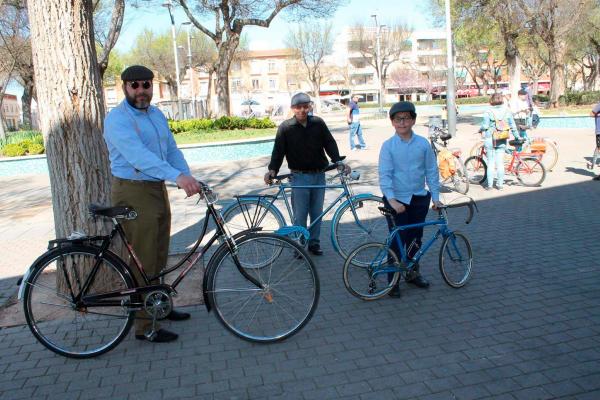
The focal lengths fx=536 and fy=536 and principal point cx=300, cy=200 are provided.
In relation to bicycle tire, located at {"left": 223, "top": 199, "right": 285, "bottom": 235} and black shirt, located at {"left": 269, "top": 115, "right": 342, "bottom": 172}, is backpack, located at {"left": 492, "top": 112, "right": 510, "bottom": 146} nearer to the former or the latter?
black shirt, located at {"left": 269, "top": 115, "right": 342, "bottom": 172}

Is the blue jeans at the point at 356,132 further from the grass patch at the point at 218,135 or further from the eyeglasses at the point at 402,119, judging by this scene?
the eyeglasses at the point at 402,119

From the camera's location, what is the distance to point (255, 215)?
5.92m

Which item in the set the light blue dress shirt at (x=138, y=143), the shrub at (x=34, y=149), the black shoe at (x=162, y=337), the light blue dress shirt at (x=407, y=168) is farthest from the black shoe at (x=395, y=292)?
the shrub at (x=34, y=149)

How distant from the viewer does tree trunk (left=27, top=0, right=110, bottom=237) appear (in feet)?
14.9

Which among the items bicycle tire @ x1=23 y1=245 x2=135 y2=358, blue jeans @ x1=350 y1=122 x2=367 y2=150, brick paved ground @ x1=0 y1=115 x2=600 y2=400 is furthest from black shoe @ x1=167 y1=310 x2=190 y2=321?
blue jeans @ x1=350 y1=122 x2=367 y2=150

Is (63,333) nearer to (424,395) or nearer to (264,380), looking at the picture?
(264,380)

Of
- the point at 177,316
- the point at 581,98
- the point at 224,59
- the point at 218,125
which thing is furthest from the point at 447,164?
the point at 581,98

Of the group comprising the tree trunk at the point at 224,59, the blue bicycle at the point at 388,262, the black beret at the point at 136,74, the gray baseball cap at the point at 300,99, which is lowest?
the blue bicycle at the point at 388,262

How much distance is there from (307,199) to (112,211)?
258 cm

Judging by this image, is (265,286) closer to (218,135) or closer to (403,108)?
(403,108)

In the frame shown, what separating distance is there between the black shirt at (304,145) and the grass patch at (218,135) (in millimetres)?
11941

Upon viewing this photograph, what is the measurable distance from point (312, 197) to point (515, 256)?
227cm

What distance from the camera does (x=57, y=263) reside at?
389 centimetres

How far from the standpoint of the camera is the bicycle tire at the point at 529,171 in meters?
9.62
